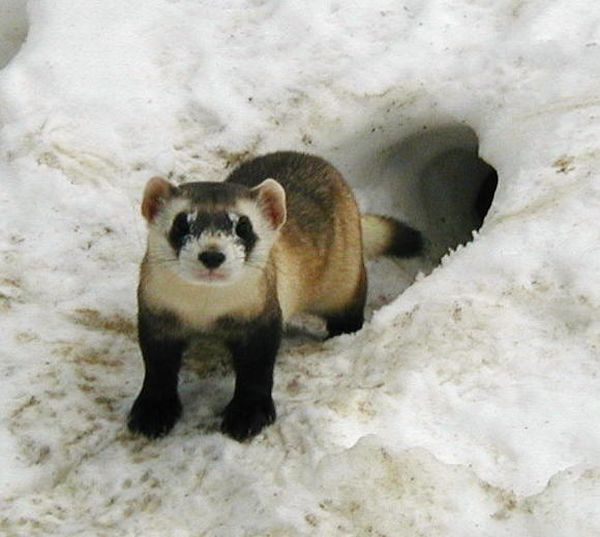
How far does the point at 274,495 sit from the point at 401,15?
240 cm

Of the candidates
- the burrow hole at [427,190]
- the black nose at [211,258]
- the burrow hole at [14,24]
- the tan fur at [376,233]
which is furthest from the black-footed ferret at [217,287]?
the burrow hole at [14,24]

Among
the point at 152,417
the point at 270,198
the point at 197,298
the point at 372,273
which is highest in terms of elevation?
the point at 270,198

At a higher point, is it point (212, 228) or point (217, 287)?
point (212, 228)

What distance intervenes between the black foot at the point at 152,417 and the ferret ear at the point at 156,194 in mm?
482

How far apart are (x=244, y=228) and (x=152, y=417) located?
0.54 m

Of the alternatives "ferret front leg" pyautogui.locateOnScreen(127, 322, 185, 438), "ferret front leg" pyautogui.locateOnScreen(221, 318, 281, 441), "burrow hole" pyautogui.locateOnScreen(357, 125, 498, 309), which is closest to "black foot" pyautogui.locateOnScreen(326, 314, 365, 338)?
"burrow hole" pyautogui.locateOnScreen(357, 125, 498, 309)

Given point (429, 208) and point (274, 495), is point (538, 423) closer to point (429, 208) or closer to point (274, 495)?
point (274, 495)

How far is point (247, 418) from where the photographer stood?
8.46 feet

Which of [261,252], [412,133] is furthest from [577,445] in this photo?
[412,133]

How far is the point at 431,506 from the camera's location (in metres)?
2.30

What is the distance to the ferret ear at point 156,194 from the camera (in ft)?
8.39

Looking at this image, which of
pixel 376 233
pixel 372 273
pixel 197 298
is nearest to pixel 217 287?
pixel 197 298

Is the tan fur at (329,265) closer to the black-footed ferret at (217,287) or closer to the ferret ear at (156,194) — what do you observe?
the black-footed ferret at (217,287)

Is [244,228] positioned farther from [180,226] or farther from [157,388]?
[157,388]
